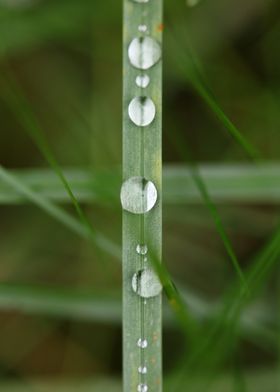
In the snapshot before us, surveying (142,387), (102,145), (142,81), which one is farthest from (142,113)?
(102,145)

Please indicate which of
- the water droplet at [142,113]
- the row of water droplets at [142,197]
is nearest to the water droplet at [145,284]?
the row of water droplets at [142,197]

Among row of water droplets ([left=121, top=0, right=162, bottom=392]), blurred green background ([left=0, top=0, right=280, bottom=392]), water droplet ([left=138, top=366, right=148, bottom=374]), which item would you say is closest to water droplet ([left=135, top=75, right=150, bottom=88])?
row of water droplets ([left=121, top=0, right=162, bottom=392])

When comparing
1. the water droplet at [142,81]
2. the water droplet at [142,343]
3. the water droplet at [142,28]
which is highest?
the water droplet at [142,28]

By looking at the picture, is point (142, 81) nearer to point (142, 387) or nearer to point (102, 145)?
point (142, 387)

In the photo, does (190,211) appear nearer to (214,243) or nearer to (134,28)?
(214,243)

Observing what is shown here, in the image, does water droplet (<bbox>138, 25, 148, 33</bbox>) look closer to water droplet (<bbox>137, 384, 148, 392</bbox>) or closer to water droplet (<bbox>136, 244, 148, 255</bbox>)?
water droplet (<bbox>136, 244, 148, 255</bbox>)

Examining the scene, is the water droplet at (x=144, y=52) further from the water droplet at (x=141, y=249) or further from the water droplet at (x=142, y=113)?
the water droplet at (x=141, y=249)
